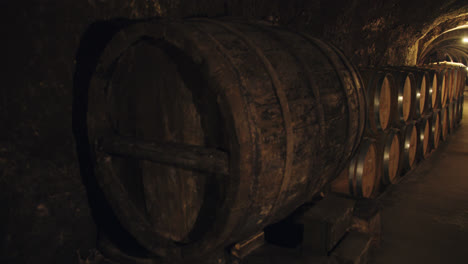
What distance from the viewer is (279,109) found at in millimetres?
1296

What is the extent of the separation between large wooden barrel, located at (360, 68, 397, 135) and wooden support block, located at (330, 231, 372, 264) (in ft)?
4.23

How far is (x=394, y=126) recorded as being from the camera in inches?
153

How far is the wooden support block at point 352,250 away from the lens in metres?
2.06

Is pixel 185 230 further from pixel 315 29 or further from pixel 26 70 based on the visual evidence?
pixel 315 29

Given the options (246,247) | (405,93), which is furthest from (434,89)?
(246,247)

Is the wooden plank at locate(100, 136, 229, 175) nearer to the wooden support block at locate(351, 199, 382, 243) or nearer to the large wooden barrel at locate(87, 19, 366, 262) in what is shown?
the large wooden barrel at locate(87, 19, 366, 262)

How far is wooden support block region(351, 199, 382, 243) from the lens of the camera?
8.41 feet

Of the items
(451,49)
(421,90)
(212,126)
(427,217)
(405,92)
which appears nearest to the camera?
(212,126)

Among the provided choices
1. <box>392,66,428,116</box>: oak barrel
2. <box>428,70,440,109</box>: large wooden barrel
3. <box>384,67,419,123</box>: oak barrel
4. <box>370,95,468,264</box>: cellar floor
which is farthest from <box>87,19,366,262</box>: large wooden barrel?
<box>428,70,440,109</box>: large wooden barrel

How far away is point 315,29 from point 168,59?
2488 mm

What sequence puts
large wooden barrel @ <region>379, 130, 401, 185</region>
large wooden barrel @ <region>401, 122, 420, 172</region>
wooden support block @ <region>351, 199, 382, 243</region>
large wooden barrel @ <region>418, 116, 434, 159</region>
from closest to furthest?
wooden support block @ <region>351, 199, 382, 243</region> < large wooden barrel @ <region>379, 130, 401, 185</region> < large wooden barrel @ <region>401, 122, 420, 172</region> < large wooden barrel @ <region>418, 116, 434, 159</region>

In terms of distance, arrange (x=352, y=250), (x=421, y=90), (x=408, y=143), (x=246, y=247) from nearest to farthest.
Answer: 1. (x=246, y=247)
2. (x=352, y=250)
3. (x=408, y=143)
4. (x=421, y=90)

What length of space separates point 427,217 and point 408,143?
3.76 feet

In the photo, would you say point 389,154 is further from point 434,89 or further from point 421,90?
point 434,89
